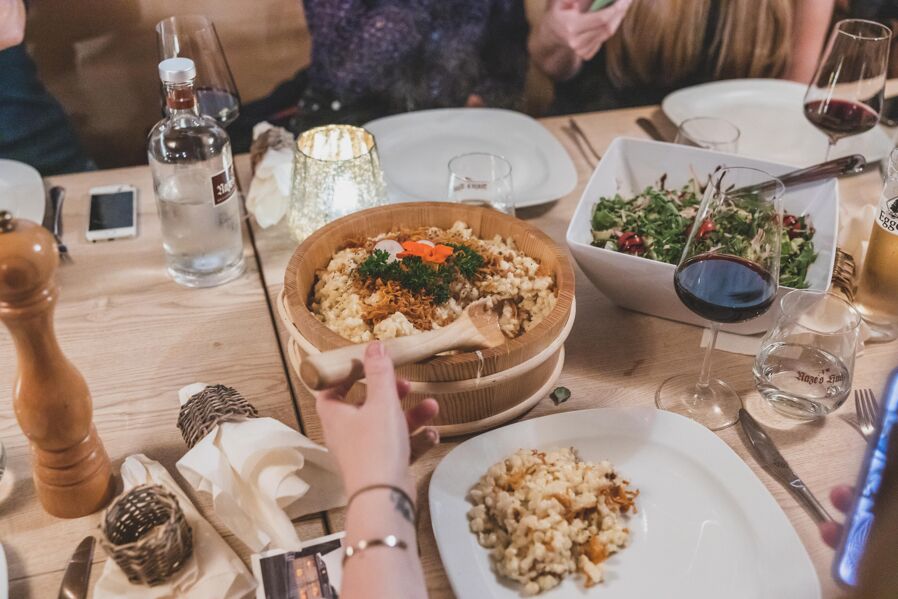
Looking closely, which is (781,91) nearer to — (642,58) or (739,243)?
(642,58)

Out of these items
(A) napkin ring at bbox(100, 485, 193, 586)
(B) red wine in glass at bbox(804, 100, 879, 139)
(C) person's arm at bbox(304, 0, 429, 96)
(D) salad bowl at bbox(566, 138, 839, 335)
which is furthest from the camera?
(C) person's arm at bbox(304, 0, 429, 96)

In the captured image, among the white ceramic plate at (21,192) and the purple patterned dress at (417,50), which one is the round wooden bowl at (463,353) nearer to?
the white ceramic plate at (21,192)

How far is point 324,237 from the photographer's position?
1.31 m

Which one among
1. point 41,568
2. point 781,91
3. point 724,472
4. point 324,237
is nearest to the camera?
point 41,568

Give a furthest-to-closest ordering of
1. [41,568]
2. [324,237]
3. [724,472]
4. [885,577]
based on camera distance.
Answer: [324,237], [724,472], [41,568], [885,577]

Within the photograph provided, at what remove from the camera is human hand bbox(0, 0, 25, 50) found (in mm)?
1906

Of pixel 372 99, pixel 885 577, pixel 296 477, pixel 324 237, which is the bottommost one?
pixel 372 99

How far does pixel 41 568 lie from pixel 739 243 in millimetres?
1046

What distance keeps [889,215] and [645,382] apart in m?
0.53

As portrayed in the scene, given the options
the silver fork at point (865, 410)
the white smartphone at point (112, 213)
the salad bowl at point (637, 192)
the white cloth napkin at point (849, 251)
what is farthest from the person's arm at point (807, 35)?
the white smartphone at point (112, 213)

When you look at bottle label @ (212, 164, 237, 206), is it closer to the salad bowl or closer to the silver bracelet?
the salad bowl

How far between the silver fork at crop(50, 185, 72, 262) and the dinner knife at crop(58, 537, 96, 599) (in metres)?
0.74

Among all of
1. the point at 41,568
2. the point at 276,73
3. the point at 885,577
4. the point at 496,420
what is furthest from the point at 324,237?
the point at 276,73

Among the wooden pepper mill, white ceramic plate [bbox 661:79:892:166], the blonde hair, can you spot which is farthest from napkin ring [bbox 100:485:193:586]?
the blonde hair
